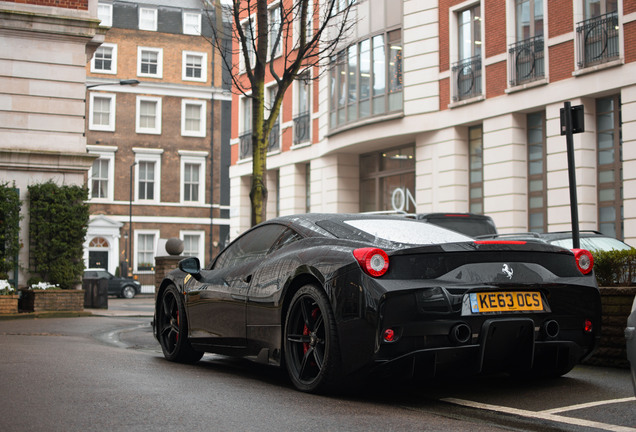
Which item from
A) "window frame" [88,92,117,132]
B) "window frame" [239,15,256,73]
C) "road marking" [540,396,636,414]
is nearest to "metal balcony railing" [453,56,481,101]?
"window frame" [239,15,256,73]

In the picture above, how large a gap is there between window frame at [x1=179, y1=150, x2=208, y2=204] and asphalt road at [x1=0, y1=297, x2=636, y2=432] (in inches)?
1804

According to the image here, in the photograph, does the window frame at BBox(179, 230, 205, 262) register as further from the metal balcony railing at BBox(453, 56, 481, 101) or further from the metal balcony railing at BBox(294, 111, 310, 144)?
the metal balcony railing at BBox(453, 56, 481, 101)

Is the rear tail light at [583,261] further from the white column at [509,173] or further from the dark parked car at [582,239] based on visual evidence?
the white column at [509,173]

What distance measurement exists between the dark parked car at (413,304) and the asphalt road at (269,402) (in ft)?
0.74

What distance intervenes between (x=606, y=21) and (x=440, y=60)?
6076mm

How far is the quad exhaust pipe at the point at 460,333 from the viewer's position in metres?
5.12

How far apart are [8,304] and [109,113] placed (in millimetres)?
35422

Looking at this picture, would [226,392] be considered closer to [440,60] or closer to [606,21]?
[606,21]

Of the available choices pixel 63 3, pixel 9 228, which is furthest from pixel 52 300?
pixel 63 3

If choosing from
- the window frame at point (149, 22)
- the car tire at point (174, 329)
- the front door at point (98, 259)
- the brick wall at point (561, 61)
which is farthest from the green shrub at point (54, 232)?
the window frame at point (149, 22)

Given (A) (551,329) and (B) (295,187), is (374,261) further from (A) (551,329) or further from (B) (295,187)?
(B) (295,187)

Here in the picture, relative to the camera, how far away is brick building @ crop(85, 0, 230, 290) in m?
50.5

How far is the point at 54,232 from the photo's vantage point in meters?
19.5

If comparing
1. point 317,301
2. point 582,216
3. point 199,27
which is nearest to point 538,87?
point 582,216
